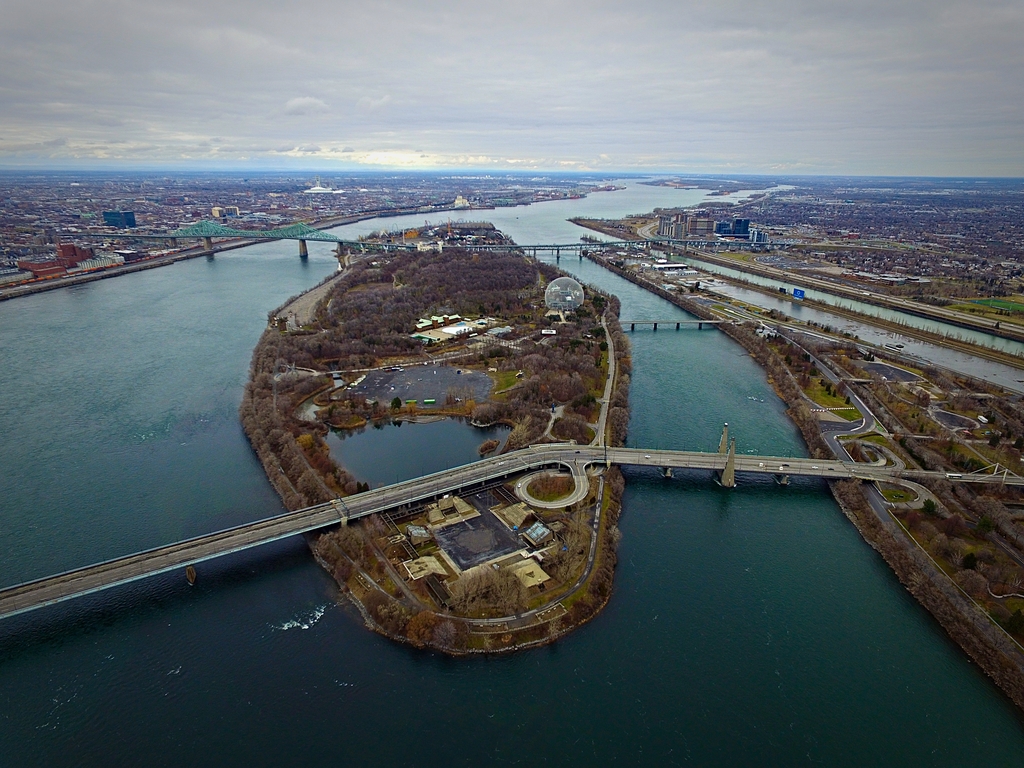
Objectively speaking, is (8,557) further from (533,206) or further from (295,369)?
(533,206)

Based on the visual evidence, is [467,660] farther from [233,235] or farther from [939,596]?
[233,235]

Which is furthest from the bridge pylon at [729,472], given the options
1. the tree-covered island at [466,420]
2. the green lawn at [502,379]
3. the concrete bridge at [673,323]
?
the concrete bridge at [673,323]

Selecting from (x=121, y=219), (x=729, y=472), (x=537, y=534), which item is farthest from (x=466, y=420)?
(x=121, y=219)

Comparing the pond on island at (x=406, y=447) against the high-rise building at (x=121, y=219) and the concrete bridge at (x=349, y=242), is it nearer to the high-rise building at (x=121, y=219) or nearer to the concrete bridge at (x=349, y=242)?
the concrete bridge at (x=349, y=242)

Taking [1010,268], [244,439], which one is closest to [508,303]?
[244,439]

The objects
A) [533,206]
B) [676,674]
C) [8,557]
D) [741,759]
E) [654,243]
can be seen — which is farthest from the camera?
[533,206]

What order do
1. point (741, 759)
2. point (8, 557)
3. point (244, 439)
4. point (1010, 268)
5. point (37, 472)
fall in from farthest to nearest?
1. point (1010, 268)
2. point (244, 439)
3. point (37, 472)
4. point (8, 557)
5. point (741, 759)

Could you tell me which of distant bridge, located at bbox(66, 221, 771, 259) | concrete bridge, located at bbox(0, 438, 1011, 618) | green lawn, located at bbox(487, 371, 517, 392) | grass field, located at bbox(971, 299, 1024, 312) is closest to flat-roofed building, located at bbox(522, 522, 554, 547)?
concrete bridge, located at bbox(0, 438, 1011, 618)
